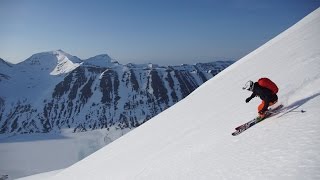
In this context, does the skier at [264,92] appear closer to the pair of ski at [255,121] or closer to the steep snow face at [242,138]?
the pair of ski at [255,121]

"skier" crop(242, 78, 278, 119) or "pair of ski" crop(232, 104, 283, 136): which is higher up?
"skier" crop(242, 78, 278, 119)

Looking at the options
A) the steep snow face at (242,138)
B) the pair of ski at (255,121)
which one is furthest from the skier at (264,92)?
the steep snow face at (242,138)

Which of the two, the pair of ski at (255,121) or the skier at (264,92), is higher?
the skier at (264,92)

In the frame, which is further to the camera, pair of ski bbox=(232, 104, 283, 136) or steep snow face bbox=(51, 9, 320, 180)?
pair of ski bbox=(232, 104, 283, 136)

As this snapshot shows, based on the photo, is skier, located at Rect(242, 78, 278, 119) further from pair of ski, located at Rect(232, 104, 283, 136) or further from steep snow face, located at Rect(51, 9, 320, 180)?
steep snow face, located at Rect(51, 9, 320, 180)

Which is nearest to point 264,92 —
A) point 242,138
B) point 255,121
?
point 255,121

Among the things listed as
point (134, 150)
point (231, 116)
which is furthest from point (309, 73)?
point (134, 150)

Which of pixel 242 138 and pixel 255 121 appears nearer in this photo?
pixel 242 138

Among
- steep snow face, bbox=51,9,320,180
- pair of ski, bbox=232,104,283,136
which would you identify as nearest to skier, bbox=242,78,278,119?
pair of ski, bbox=232,104,283,136

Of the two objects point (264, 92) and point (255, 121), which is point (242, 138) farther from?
point (264, 92)
